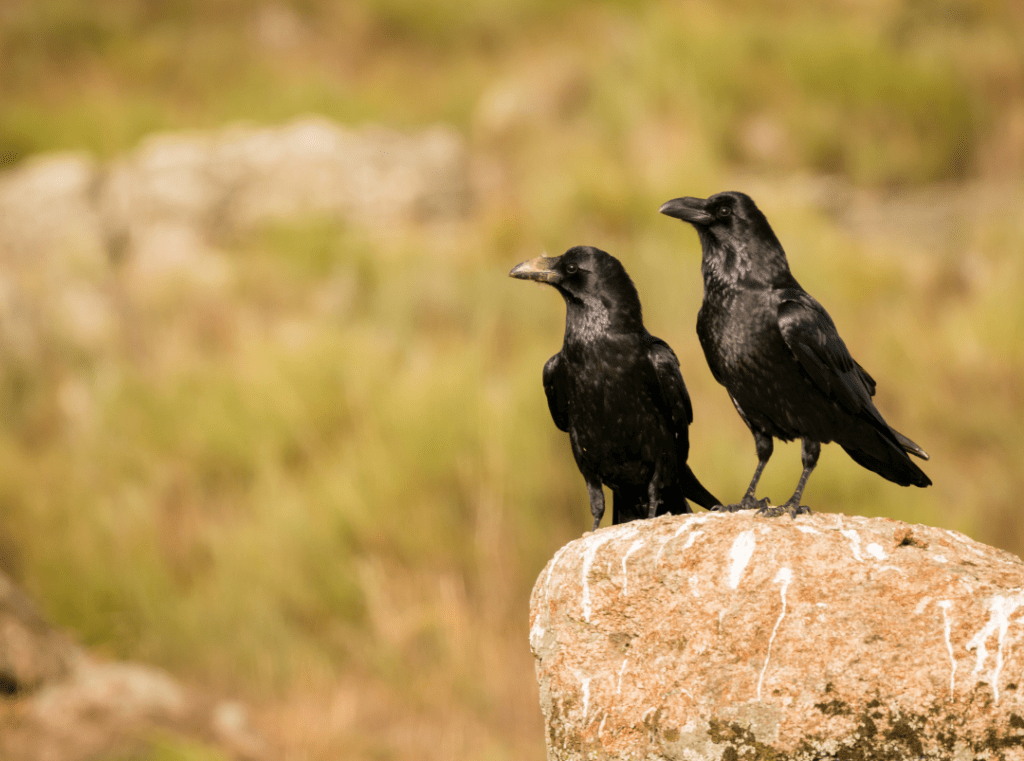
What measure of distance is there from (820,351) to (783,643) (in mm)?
896

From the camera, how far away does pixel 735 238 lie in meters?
3.18

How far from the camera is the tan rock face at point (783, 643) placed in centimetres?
271

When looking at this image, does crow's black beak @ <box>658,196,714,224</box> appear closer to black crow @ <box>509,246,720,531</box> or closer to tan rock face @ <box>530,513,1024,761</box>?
black crow @ <box>509,246,720,531</box>

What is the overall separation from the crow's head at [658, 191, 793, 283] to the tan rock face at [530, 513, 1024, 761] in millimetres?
791

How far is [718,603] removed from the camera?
2908 millimetres

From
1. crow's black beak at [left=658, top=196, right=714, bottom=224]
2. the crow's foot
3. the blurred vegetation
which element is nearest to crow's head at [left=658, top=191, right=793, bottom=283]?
crow's black beak at [left=658, top=196, right=714, bottom=224]

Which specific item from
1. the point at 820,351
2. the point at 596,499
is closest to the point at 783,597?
the point at 820,351

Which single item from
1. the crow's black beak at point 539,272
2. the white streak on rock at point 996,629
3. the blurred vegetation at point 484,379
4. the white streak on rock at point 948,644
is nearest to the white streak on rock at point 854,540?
the white streak on rock at point 948,644

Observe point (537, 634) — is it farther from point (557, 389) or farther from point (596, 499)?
point (557, 389)

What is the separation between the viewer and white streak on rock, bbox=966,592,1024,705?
8.84ft

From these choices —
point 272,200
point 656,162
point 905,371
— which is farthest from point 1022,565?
point 272,200

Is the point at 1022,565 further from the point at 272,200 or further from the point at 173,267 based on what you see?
the point at 272,200

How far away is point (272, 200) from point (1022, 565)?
46.5 ft

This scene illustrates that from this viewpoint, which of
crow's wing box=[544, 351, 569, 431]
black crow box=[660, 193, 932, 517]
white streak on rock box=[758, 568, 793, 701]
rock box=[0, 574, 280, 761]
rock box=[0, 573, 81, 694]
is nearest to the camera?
white streak on rock box=[758, 568, 793, 701]
